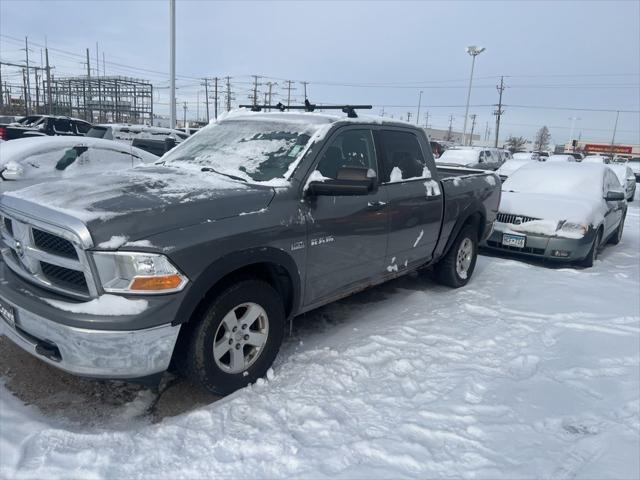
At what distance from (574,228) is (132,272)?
6.69 meters

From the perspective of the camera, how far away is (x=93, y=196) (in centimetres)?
300

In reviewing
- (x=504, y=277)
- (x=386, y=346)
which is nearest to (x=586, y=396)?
(x=386, y=346)

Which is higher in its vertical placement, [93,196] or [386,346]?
[93,196]

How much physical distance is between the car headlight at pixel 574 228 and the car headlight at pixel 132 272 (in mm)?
6444

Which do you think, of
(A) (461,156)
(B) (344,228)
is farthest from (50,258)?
(A) (461,156)

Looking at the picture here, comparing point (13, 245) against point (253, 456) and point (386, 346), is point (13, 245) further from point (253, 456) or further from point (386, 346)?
point (386, 346)

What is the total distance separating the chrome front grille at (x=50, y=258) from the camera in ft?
8.82

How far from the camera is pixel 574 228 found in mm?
7320

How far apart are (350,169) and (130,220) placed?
5.16 feet

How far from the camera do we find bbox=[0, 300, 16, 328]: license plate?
2.95m

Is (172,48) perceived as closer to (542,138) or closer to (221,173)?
(221,173)

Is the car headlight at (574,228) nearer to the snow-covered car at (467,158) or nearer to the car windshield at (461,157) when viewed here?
the snow-covered car at (467,158)

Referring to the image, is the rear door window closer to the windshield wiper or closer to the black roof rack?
the black roof rack

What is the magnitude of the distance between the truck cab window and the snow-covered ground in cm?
147
